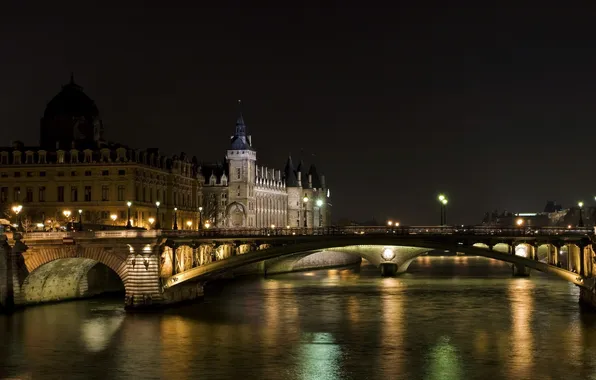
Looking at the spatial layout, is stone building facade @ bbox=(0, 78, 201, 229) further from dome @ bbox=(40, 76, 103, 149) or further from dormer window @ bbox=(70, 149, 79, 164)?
dome @ bbox=(40, 76, 103, 149)

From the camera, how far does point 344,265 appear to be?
152000 mm

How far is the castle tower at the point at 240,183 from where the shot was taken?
6698 inches

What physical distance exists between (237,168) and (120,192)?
179 feet

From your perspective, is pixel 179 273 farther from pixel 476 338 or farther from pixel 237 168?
pixel 237 168

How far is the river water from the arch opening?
1.60m

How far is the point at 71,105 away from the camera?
12975 cm

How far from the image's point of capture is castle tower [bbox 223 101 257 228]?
558 ft

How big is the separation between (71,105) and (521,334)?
80956 mm

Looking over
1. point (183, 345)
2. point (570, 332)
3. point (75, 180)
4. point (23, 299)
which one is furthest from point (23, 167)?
point (570, 332)

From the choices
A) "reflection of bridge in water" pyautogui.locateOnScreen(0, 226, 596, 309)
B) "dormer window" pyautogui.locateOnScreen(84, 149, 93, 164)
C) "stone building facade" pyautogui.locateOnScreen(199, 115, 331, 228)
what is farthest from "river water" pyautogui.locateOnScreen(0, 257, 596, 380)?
"stone building facade" pyautogui.locateOnScreen(199, 115, 331, 228)

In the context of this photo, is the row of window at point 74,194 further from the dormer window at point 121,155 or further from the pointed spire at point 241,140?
the pointed spire at point 241,140

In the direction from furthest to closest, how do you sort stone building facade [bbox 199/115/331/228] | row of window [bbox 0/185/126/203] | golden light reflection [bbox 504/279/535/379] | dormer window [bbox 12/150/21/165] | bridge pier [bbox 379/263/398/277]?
stone building facade [bbox 199/115/331/228], dormer window [bbox 12/150/21/165], bridge pier [bbox 379/263/398/277], row of window [bbox 0/185/126/203], golden light reflection [bbox 504/279/535/379]

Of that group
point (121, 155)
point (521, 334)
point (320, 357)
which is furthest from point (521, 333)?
point (121, 155)

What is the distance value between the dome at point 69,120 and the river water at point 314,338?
4560 cm
